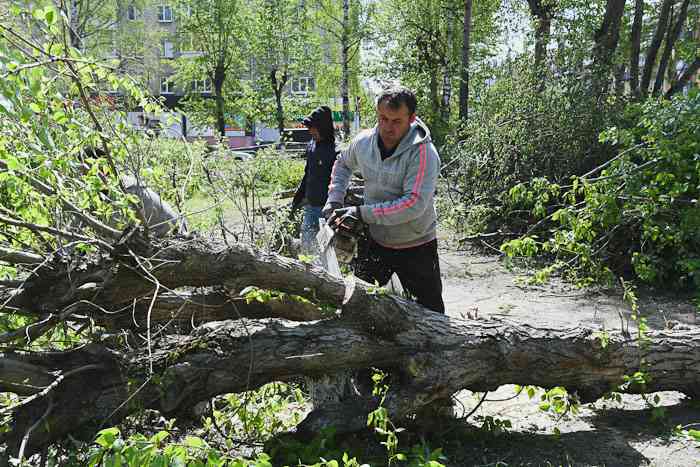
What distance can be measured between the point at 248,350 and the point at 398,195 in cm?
127

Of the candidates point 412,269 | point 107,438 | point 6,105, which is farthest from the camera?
point 412,269

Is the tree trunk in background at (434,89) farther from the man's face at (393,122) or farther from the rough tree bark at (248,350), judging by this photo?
the rough tree bark at (248,350)

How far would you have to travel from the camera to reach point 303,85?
4131cm

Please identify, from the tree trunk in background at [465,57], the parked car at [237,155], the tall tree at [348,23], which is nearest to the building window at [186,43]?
the tall tree at [348,23]

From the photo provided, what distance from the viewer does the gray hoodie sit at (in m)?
3.79

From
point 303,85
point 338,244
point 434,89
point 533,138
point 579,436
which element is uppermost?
point 303,85

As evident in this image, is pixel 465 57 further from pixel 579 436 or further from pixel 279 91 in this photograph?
pixel 279 91

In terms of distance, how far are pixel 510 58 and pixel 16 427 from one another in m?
10.9

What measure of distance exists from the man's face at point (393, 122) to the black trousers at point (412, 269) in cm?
65

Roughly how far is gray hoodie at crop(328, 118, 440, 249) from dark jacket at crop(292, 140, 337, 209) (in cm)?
236

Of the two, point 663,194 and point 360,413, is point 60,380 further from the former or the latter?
point 663,194

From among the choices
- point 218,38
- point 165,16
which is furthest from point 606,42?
point 165,16

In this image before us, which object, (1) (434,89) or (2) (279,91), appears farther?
(2) (279,91)

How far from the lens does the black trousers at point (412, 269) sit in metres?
4.09
